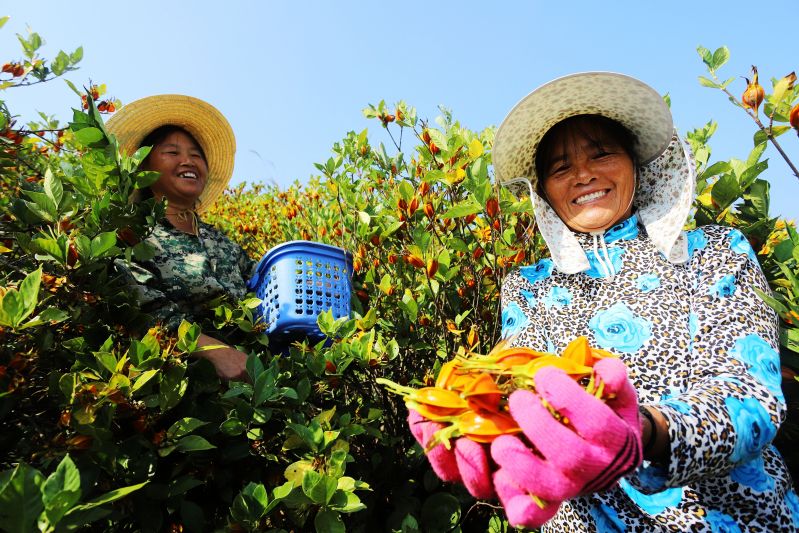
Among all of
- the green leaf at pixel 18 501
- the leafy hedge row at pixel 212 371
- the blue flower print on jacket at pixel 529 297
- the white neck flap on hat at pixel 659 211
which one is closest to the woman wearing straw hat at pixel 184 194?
the leafy hedge row at pixel 212 371

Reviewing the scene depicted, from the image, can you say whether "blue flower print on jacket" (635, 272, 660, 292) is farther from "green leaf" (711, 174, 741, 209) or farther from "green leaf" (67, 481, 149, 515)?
"green leaf" (67, 481, 149, 515)

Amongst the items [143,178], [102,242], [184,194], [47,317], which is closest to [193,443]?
[47,317]

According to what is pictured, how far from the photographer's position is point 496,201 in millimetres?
1731

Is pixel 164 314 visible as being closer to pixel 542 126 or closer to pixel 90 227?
pixel 90 227

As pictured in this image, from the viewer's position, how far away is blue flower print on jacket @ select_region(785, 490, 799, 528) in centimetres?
116

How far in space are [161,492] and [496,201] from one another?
4.21 feet

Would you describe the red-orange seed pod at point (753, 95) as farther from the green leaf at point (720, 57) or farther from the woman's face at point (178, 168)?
the woman's face at point (178, 168)

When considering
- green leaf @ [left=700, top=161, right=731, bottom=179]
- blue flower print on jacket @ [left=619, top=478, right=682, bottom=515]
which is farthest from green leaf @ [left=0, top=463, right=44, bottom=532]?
green leaf @ [left=700, top=161, right=731, bottom=179]

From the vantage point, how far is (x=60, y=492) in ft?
2.61

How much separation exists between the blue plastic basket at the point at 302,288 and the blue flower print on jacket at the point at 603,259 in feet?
3.10

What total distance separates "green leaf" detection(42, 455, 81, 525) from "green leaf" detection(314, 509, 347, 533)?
0.59 meters

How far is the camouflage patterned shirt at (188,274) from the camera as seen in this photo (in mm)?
1730

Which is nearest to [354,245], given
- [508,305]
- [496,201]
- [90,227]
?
[496,201]

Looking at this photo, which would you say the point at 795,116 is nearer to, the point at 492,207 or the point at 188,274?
the point at 492,207
